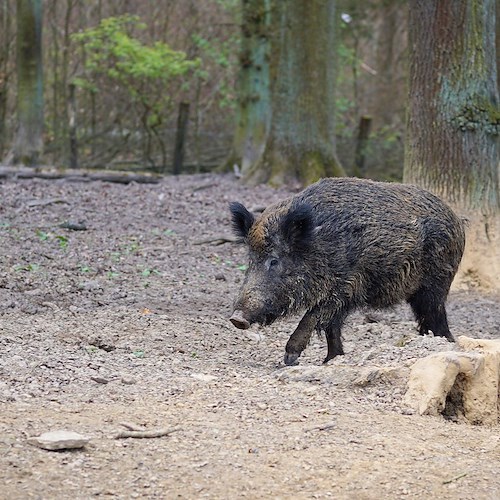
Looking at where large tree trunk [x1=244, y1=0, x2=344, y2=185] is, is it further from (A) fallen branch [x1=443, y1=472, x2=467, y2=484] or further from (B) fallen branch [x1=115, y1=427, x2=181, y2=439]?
(A) fallen branch [x1=443, y1=472, x2=467, y2=484]

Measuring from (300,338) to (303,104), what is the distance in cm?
1032

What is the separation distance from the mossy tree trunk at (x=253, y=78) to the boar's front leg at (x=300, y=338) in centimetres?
1256

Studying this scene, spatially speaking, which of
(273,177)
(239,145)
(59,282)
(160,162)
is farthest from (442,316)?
(160,162)

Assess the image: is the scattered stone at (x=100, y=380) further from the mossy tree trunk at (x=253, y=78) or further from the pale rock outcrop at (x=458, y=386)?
the mossy tree trunk at (x=253, y=78)

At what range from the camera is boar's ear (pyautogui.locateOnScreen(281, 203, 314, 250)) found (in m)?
7.32

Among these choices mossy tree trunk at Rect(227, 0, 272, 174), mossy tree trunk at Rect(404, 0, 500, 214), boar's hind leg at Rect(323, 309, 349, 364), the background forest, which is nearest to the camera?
boar's hind leg at Rect(323, 309, 349, 364)

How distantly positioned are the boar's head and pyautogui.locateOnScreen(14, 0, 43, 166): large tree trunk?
36.0 feet

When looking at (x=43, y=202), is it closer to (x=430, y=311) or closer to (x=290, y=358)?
(x=430, y=311)

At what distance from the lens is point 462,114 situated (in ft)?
36.0

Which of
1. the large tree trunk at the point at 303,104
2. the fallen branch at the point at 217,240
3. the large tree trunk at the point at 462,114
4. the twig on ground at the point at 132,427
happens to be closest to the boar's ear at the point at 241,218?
the twig on ground at the point at 132,427

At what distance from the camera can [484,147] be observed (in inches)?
Answer: 436

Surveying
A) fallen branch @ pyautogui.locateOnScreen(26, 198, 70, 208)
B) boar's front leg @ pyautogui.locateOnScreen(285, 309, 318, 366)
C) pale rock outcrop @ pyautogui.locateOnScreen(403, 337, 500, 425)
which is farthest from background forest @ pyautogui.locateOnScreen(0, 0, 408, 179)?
pale rock outcrop @ pyautogui.locateOnScreen(403, 337, 500, 425)

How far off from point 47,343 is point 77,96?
65.7ft

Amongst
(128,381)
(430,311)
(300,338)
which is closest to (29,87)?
(430,311)
